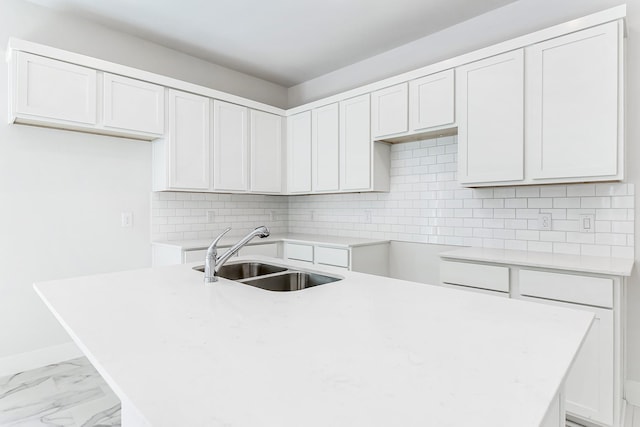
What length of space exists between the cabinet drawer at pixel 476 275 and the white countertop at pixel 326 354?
3.51 ft

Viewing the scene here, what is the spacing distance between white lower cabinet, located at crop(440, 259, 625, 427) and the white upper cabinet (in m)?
2.86

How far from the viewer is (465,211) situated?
123 inches

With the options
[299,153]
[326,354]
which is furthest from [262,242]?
[326,354]

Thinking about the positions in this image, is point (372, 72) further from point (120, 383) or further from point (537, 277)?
point (120, 383)

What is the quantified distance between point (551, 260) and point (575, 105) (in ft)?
3.22

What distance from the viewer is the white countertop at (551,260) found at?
1985 mm

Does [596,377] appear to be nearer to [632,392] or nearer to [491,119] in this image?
[632,392]

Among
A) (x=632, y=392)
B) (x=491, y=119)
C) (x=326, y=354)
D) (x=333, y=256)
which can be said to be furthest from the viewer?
(x=333, y=256)

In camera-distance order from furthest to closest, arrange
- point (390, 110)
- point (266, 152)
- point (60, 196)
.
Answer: point (266, 152)
point (390, 110)
point (60, 196)

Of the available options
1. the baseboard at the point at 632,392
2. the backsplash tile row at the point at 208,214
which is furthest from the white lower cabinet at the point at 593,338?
the backsplash tile row at the point at 208,214

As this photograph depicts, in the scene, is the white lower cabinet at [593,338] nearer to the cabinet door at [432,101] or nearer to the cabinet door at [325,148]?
the cabinet door at [432,101]

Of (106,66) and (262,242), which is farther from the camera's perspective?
(262,242)

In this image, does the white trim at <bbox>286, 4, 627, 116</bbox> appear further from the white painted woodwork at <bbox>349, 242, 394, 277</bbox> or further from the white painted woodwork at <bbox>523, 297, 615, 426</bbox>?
the white painted woodwork at <bbox>523, 297, 615, 426</bbox>

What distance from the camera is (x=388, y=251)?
3688 mm
